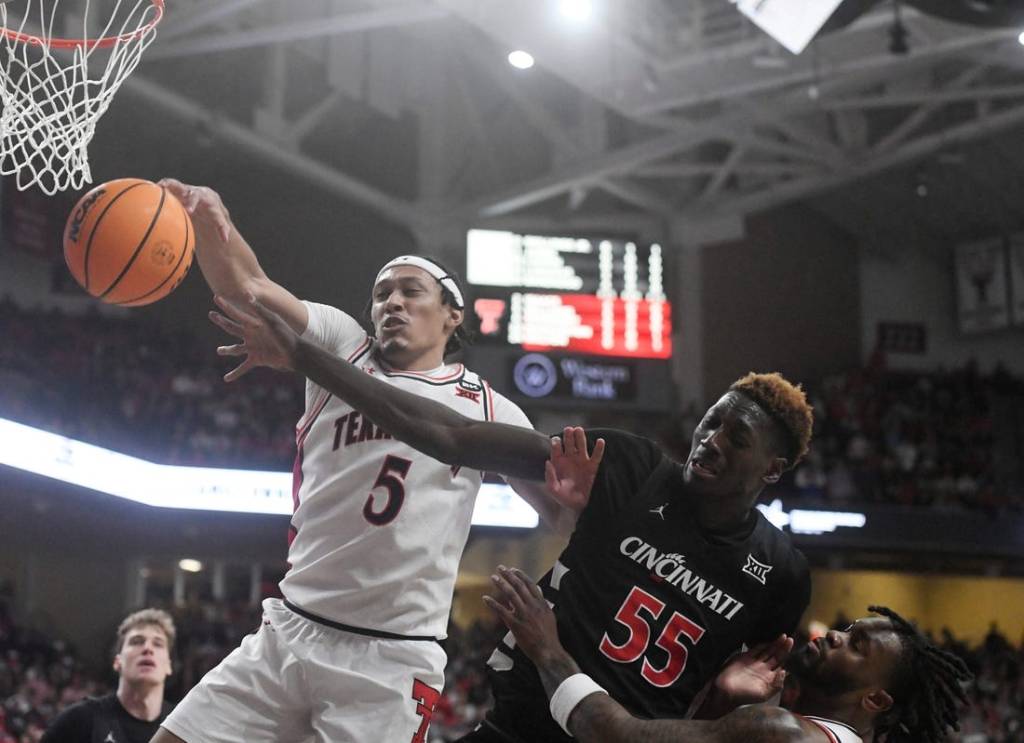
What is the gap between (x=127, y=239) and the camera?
381cm

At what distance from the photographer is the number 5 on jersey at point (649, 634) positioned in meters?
3.34

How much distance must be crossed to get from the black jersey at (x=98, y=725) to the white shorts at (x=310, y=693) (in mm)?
1891

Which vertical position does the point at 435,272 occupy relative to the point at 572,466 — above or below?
above

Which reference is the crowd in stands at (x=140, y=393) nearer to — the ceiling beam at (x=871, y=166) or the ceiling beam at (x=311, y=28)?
the ceiling beam at (x=311, y=28)

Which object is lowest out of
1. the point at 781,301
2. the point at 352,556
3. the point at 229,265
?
the point at 352,556

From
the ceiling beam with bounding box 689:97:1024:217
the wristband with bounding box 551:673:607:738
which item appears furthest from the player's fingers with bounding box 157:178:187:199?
the ceiling beam with bounding box 689:97:1024:217

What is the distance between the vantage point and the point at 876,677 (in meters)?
3.19

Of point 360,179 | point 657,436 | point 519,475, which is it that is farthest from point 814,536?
point 519,475

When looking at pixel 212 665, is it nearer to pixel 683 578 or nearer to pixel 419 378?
pixel 419 378

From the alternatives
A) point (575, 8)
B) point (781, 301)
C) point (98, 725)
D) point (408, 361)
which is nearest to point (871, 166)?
point (781, 301)

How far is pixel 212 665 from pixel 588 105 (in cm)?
855

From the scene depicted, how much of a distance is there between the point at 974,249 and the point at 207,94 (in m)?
12.8

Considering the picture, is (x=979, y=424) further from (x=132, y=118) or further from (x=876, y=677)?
(x=876, y=677)

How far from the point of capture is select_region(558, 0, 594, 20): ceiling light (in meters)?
12.7
